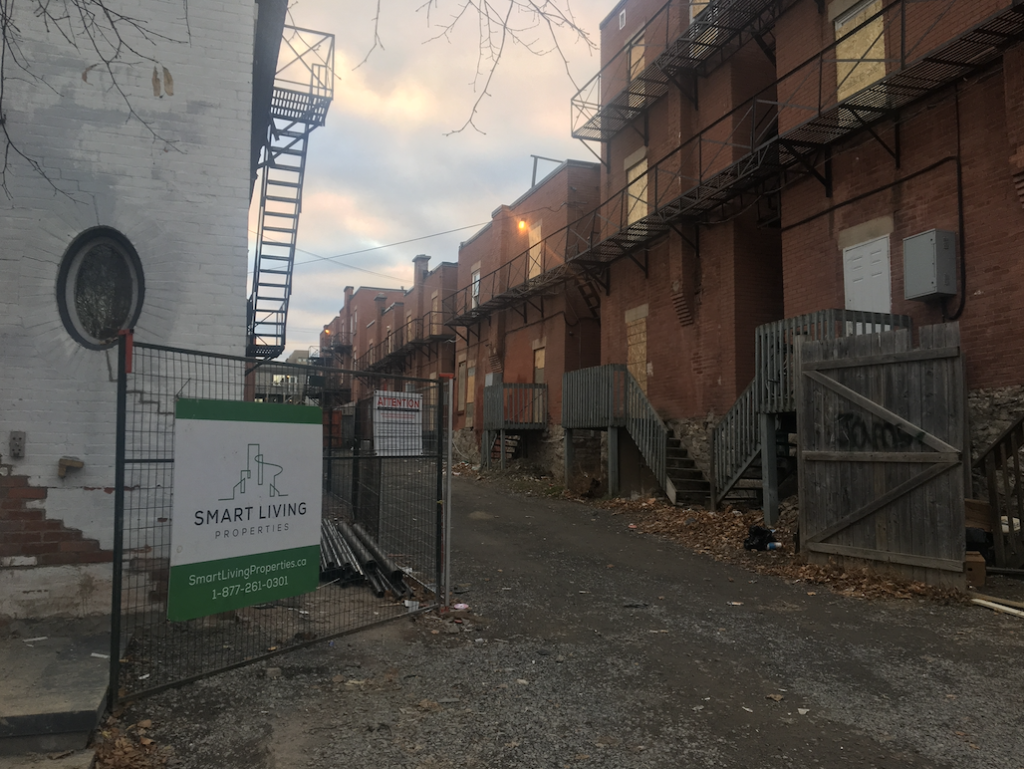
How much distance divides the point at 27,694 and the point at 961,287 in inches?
432

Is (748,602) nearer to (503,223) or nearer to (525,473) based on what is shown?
(525,473)

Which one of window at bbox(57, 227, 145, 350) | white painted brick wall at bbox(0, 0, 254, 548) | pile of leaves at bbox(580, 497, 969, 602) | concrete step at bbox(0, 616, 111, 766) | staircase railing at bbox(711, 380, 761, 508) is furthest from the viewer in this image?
staircase railing at bbox(711, 380, 761, 508)

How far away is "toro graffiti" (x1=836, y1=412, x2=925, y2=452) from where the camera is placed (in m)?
7.62

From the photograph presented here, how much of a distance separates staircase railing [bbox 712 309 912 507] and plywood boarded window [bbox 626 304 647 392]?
15.6 feet

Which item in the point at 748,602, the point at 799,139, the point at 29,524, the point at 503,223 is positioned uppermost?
the point at 503,223

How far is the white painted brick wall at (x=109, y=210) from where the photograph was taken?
18.0ft

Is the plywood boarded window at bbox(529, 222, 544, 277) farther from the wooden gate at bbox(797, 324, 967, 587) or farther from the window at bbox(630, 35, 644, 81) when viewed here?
the wooden gate at bbox(797, 324, 967, 587)

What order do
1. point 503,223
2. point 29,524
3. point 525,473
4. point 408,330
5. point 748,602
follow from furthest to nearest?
1. point 408,330
2. point 503,223
3. point 525,473
4. point 748,602
5. point 29,524

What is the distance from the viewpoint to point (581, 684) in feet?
15.9

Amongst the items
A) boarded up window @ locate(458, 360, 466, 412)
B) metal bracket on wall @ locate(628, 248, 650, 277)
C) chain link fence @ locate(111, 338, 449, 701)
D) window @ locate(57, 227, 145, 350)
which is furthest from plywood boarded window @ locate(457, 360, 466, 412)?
window @ locate(57, 227, 145, 350)

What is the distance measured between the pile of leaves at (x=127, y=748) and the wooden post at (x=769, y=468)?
8.99m

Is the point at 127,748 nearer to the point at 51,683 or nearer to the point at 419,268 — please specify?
the point at 51,683

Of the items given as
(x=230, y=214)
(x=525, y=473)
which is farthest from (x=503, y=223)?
(x=230, y=214)

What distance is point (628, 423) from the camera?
1583 cm
